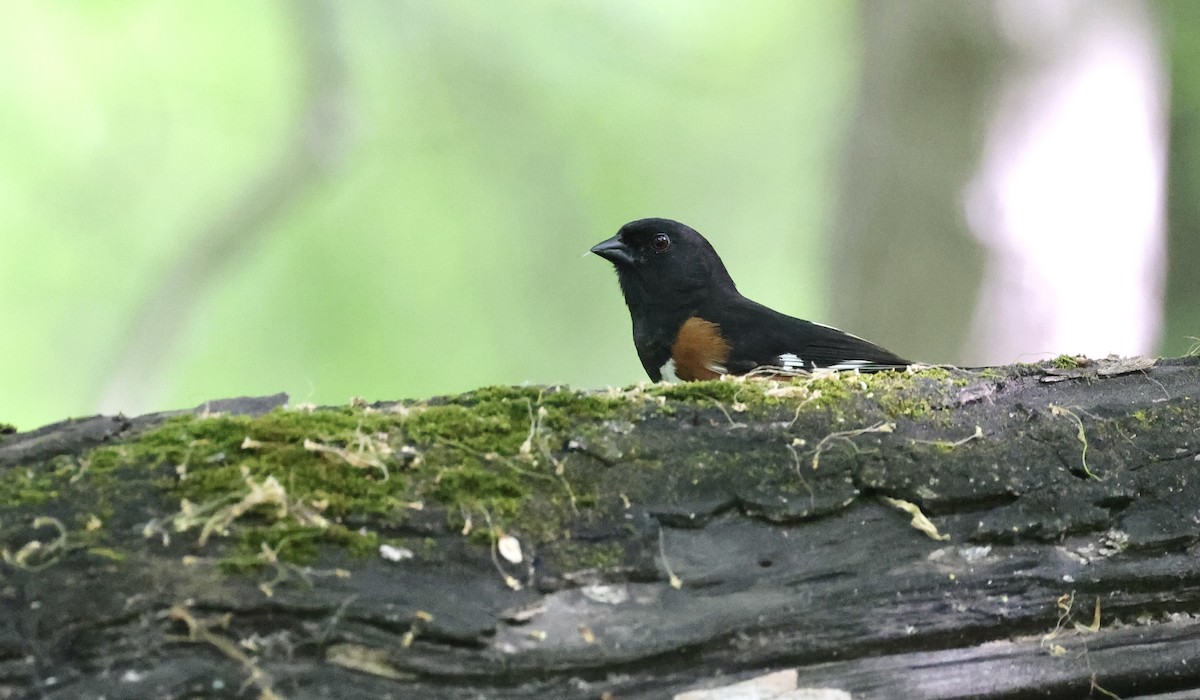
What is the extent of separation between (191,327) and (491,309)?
2.32m

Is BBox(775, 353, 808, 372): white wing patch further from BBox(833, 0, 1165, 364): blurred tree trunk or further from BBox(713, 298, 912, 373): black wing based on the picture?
BBox(833, 0, 1165, 364): blurred tree trunk

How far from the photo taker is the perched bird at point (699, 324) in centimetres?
331

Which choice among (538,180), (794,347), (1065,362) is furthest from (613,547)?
(538,180)

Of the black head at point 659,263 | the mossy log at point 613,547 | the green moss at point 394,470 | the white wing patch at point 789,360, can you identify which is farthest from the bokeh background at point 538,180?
the green moss at point 394,470

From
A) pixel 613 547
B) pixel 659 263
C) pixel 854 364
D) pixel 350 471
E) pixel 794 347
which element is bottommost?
pixel 613 547

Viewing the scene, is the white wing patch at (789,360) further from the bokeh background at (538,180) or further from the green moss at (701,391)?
the bokeh background at (538,180)

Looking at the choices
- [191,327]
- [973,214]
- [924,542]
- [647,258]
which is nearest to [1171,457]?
[924,542]

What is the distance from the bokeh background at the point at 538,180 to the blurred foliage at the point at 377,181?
0.07 ft

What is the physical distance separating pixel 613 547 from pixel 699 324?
2.03 metres

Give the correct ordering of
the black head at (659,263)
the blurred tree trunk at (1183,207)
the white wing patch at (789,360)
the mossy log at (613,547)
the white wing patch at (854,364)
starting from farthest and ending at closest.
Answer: the blurred tree trunk at (1183,207), the black head at (659,263), the white wing patch at (789,360), the white wing patch at (854,364), the mossy log at (613,547)

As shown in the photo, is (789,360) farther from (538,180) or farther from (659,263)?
(538,180)

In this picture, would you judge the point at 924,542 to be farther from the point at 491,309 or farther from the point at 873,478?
the point at 491,309

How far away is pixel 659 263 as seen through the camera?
3.86 metres

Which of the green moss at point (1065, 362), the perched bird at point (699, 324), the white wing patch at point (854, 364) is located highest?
the perched bird at point (699, 324)
